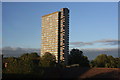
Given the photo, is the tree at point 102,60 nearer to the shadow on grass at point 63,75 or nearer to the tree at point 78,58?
Answer: the tree at point 78,58

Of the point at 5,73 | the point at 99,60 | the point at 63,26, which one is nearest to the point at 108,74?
the point at 5,73

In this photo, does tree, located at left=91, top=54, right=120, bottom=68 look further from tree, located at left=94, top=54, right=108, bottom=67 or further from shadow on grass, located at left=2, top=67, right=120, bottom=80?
shadow on grass, located at left=2, top=67, right=120, bottom=80

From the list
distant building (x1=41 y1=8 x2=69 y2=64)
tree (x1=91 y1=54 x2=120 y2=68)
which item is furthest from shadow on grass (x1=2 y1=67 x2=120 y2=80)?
distant building (x1=41 y1=8 x2=69 y2=64)

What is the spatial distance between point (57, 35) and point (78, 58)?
1372cm

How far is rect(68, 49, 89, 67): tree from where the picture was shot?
29928 millimetres

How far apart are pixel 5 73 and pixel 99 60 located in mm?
21983

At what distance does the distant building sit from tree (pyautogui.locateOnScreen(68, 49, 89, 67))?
733cm

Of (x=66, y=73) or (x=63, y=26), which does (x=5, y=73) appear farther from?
(x=63, y=26)

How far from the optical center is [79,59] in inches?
1212

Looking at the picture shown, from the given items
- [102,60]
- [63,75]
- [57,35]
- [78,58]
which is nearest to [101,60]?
[102,60]

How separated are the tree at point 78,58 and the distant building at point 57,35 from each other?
7.33 meters

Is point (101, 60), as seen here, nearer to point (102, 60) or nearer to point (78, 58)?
point (102, 60)

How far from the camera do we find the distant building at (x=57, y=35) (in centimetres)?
4134

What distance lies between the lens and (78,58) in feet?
102
